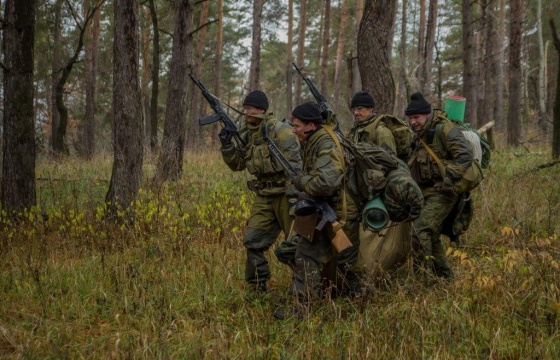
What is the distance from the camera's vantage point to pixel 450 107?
207 inches

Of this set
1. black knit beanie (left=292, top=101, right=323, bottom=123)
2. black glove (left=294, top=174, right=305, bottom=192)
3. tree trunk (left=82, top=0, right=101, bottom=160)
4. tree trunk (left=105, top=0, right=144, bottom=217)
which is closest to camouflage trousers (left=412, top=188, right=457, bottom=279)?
black glove (left=294, top=174, right=305, bottom=192)

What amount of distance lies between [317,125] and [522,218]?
3374mm

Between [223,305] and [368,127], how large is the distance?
2.49 meters

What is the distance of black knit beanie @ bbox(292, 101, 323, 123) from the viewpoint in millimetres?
4105

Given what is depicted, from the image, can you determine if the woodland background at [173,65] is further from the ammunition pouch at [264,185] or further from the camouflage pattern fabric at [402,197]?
the camouflage pattern fabric at [402,197]

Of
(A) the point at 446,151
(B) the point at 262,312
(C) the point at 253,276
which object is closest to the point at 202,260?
(C) the point at 253,276

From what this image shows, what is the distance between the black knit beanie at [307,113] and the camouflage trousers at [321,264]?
976 millimetres

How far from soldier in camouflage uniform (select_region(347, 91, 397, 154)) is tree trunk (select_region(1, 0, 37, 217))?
198 inches

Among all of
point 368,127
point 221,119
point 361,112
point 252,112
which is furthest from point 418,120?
point 221,119

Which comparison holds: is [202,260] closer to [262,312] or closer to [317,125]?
[262,312]

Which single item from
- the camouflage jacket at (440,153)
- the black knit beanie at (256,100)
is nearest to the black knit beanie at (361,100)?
the camouflage jacket at (440,153)

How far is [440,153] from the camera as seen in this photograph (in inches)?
201

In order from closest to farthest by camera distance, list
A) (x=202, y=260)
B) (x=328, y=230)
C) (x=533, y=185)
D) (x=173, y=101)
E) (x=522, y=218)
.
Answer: (x=328, y=230) → (x=202, y=260) → (x=522, y=218) → (x=533, y=185) → (x=173, y=101)

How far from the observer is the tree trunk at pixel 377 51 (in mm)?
7070
